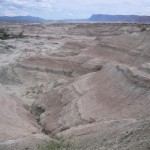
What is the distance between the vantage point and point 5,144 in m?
10.8

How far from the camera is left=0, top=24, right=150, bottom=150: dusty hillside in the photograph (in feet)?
35.0

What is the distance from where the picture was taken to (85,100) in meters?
16.4

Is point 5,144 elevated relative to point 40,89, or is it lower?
elevated

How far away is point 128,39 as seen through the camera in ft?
97.8

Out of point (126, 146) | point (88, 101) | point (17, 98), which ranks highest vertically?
point (126, 146)

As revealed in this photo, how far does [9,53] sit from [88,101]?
2148 cm

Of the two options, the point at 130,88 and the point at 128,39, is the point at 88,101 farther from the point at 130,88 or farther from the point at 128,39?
the point at 128,39

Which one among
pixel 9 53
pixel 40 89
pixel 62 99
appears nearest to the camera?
pixel 62 99

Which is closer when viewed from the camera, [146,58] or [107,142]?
[107,142]

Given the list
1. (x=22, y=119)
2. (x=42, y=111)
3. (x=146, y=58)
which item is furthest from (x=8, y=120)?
(x=146, y=58)

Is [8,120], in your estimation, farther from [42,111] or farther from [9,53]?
[9,53]

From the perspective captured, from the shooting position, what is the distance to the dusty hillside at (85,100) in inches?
420

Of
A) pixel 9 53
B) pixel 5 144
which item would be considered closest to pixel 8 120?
pixel 5 144

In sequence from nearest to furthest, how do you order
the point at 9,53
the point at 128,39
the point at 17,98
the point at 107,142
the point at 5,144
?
the point at 107,142, the point at 5,144, the point at 17,98, the point at 128,39, the point at 9,53
